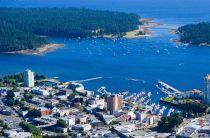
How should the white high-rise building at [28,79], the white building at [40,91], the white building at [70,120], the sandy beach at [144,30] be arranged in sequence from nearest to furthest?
the white building at [70,120] → the white building at [40,91] → the white high-rise building at [28,79] → the sandy beach at [144,30]

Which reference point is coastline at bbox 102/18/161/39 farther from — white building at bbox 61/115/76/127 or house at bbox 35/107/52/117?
white building at bbox 61/115/76/127

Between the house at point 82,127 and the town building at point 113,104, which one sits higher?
the town building at point 113,104

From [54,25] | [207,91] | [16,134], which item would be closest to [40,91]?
[16,134]

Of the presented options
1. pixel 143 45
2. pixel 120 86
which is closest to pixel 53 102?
pixel 120 86

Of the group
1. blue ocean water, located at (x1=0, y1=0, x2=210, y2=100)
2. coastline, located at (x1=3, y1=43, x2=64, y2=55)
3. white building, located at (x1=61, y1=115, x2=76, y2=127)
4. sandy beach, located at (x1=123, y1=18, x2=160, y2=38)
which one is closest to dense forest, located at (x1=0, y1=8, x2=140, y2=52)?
coastline, located at (x1=3, y1=43, x2=64, y2=55)

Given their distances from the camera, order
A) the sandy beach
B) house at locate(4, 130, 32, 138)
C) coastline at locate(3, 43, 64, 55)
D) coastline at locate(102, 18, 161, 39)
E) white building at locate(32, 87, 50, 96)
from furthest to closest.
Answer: the sandy beach < coastline at locate(102, 18, 161, 39) < coastline at locate(3, 43, 64, 55) < white building at locate(32, 87, 50, 96) < house at locate(4, 130, 32, 138)

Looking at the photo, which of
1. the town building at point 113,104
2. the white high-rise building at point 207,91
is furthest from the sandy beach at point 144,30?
the town building at point 113,104

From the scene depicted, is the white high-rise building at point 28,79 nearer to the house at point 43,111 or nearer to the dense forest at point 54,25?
the house at point 43,111
